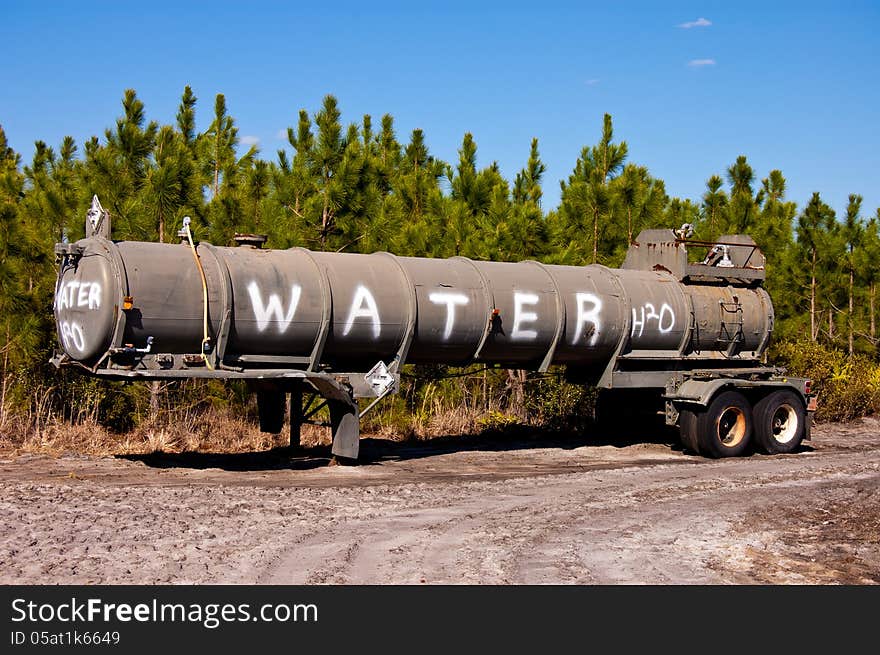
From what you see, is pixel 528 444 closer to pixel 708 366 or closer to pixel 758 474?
pixel 708 366

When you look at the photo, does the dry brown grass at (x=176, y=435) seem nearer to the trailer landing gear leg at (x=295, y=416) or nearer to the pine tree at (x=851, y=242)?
the trailer landing gear leg at (x=295, y=416)

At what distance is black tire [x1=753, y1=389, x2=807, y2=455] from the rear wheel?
243mm

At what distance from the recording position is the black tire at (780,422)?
627 inches

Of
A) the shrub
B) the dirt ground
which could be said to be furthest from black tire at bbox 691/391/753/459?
the shrub

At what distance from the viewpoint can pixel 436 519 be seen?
32.7ft

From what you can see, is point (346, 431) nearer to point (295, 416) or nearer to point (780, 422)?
point (295, 416)

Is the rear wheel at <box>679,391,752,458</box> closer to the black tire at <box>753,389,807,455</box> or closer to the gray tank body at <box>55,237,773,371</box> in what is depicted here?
the black tire at <box>753,389,807,455</box>

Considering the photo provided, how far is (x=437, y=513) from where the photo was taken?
10.3m

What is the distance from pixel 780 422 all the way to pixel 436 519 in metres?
8.59

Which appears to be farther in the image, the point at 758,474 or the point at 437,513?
the point at 758,474
